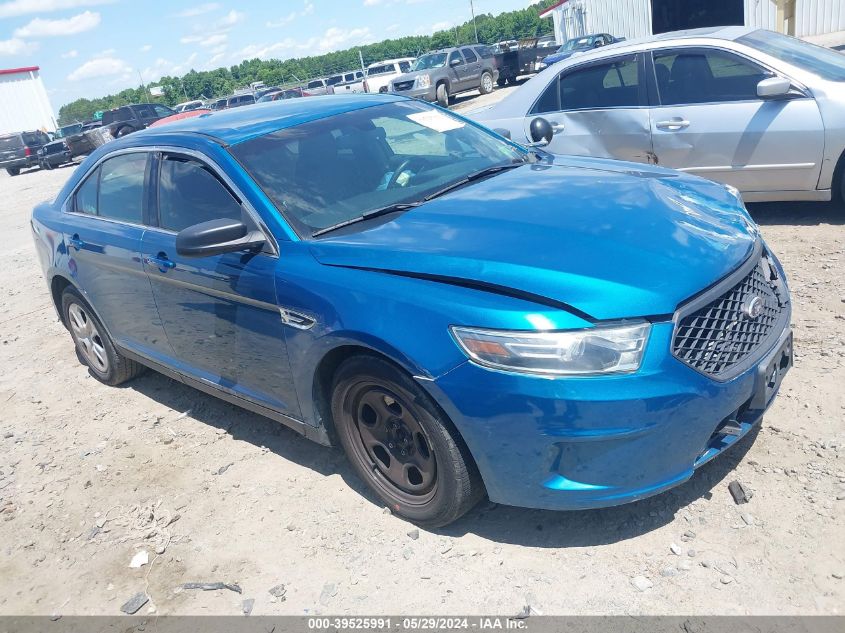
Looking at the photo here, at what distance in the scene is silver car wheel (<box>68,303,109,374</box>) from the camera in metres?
5.16

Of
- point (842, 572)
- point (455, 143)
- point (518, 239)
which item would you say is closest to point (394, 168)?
point (455, 143)

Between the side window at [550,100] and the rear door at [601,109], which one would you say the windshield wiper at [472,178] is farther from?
the side window at [550,100]

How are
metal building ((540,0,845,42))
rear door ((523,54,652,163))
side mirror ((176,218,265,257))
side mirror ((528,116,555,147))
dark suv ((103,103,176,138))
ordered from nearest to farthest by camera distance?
1. side mirror ((176,218,265,257))
2. side mirror ((528,116,555,147))
3. rear door ((523,54,652,163))
4. metal building ((540,0,845,42))
5. dark suv ((103,103,176,138))

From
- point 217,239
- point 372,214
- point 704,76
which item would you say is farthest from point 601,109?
point 217,239

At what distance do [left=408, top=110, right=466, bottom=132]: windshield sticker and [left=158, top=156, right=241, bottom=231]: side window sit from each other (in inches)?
50.1

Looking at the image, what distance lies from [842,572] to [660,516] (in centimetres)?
66

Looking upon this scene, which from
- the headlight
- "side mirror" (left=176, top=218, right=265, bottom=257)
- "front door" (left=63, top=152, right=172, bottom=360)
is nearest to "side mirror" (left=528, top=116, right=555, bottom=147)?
"side mirror" (left=176, top=218, right=265, bottom=257)

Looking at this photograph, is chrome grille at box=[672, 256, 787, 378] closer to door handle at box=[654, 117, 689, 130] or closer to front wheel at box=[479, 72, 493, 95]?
door handle at box=[654, 117, 689, 130]

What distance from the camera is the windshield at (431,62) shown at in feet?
83.2

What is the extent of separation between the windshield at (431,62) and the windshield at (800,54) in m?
20.1

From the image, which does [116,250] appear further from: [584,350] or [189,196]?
[584,350]

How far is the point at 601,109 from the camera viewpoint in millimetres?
6457

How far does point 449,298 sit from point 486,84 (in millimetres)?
26551

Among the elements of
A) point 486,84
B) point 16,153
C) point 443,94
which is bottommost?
point 486,84
